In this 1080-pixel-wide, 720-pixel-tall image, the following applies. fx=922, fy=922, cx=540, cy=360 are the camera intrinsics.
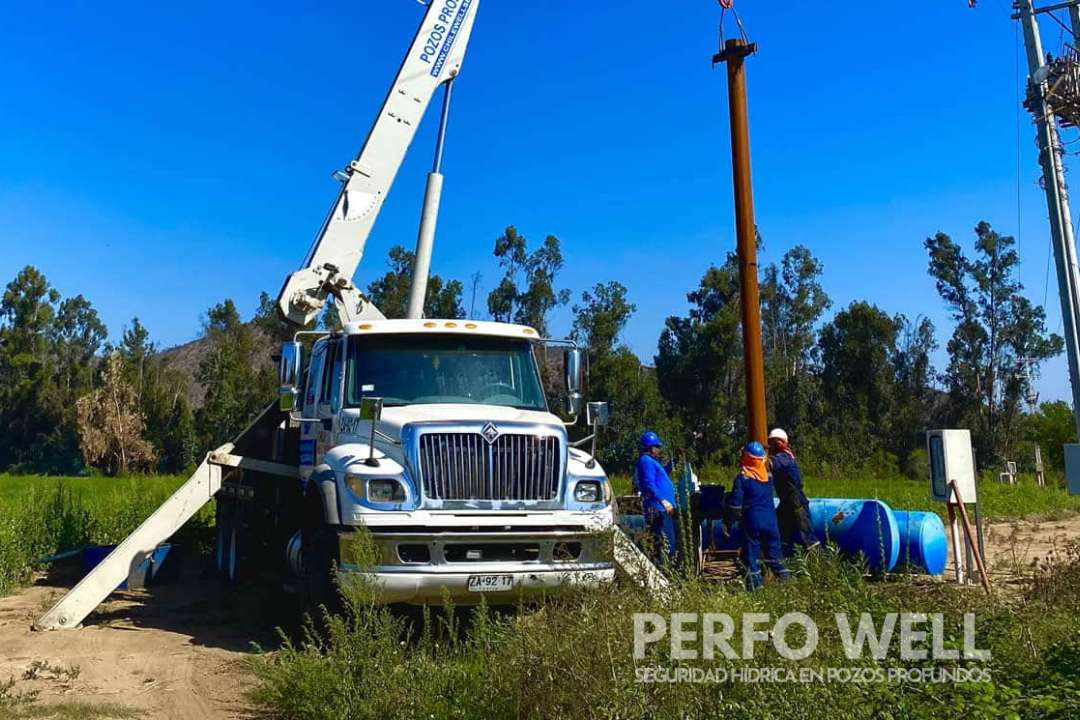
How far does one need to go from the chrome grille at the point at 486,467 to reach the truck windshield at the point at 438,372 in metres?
1.08

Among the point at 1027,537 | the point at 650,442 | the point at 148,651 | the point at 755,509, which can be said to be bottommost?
the point at 148,651

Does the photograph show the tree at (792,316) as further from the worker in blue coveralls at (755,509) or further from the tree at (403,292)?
the worker in blue coveralls at (755,509)

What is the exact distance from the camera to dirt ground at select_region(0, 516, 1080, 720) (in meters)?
6.66

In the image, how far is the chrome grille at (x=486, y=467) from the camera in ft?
24.7

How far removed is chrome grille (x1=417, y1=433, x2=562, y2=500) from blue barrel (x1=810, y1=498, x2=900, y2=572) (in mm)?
4033

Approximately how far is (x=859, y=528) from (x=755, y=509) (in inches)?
81.2

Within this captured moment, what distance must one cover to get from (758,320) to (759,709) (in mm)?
8975

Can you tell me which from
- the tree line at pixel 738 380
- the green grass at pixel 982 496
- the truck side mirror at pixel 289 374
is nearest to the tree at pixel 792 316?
the tree line at pixel 738 380

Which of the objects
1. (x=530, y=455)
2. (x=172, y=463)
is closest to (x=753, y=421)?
(x=530, y=455)

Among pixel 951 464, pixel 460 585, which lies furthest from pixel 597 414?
pixel 951 464

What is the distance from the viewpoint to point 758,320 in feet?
40.9

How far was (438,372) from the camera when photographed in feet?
29.0

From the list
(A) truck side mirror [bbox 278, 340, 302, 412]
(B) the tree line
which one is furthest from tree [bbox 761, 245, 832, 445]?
(A) truck side mirror [bbox 278, 340, 302, 412]

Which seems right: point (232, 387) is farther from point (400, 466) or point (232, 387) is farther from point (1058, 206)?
point (400, 466)
